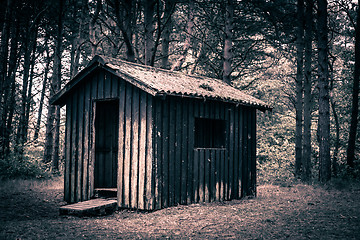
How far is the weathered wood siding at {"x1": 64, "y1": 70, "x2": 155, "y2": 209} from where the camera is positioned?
897 centimetres

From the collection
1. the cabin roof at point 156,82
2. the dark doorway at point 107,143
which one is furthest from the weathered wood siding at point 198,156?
the dark doorway at point 107,143

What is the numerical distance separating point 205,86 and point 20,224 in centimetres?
639

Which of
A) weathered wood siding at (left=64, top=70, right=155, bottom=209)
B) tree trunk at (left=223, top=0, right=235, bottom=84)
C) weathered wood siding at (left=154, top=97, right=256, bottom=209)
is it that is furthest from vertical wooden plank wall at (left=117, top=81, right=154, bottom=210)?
tree trunk at (left=223, top=0, right=235, bottom=84)

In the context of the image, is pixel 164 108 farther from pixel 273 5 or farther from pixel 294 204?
pixel 273 5

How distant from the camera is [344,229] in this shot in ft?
22.7

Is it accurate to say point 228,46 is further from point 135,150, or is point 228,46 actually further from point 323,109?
point 135,150

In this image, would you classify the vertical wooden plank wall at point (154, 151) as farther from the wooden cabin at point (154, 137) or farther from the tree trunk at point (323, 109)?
the tree trunk at point (323, 109)

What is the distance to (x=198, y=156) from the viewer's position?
10.2 m

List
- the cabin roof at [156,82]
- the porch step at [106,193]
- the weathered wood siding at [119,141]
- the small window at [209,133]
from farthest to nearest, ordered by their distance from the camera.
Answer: the small window at [209,133] → the porch step at [106,193] → the weathered wood siding at [119,141] → the cabin roof at [156,82]

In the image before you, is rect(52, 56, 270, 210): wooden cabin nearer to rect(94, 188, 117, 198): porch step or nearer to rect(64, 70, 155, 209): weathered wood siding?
rect(64, 70, 155, 209): weathered wood siding

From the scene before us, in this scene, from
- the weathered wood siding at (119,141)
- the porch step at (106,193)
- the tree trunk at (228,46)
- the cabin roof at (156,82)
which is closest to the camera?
the cabin roof at (156,82)

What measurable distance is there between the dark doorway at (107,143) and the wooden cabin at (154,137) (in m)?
0.03

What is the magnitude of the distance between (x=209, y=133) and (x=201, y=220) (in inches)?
167

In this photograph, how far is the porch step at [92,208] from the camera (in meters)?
8.42
